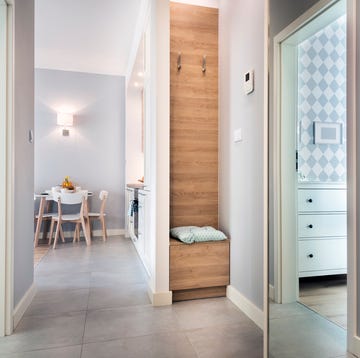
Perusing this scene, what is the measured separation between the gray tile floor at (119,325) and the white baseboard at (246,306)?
0.04 metres

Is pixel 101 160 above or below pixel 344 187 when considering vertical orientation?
above

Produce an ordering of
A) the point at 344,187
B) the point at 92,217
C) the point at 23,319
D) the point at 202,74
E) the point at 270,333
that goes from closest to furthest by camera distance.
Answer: the point at 344,187, the point at 270,333, the point at 23,319, the point at 202,74, the point at 92,217

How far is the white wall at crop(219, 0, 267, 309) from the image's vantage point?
1.96 metres

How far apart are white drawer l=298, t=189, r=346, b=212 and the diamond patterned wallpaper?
5 centimetres

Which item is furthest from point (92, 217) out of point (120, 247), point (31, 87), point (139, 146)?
point (31, 87)

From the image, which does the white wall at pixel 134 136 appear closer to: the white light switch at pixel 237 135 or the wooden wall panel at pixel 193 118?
the wooden wall panel at pixel 193 118

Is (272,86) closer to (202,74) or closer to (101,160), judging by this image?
(202,74)

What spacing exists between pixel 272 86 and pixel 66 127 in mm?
4326

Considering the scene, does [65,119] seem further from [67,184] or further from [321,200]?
[321,200]

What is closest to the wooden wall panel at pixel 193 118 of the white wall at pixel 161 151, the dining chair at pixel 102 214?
the white wall at pixel 161 151

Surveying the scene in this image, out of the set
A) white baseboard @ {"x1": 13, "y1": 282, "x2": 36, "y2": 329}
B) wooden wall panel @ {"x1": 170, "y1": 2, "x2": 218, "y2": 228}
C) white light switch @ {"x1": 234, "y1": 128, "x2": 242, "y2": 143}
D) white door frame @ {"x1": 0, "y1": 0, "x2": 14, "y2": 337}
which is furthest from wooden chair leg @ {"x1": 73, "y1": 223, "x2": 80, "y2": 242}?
white light switch @ {"x1": 234, "y1": 128, "x2": 242, "y2": 143}

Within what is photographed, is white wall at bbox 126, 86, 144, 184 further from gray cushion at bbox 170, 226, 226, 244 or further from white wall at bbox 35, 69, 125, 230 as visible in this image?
gray cushion at bbox 170, 226, 226, 244

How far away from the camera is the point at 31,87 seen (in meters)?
2.40

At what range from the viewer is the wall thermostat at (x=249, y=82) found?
6.73ft
